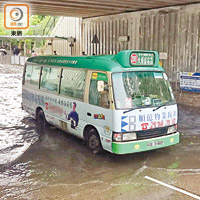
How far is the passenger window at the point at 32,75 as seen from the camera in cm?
961

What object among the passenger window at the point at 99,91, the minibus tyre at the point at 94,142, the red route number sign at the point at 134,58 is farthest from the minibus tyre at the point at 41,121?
the red route number sign at the point at 134,58

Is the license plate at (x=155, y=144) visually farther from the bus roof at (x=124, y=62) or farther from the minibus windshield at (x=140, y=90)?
the bus roof at (x=124, y=62)

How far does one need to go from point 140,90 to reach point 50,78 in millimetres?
3246

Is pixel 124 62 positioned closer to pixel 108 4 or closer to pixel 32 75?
pixel 32 75

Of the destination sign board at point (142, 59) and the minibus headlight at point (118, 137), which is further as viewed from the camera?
the destination sign board at point (142, 59)

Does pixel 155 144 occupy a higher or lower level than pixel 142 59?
lower

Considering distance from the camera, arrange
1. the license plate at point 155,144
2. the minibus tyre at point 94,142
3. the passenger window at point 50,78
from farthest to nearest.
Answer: the passenger window at point 50,78 → the minibus tyre at point 94,142 → the license plate at point 155,144

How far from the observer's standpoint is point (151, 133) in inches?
→ 260

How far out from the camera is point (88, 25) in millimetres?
19828

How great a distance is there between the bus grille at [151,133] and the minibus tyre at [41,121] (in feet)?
12.7

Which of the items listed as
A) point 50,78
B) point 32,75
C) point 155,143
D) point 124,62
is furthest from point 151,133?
point 32,75

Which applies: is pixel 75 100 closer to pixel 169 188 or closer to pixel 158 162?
pixel 158 162

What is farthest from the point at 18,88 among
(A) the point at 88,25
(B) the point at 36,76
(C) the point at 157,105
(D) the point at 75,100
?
(C) the point at 157,105

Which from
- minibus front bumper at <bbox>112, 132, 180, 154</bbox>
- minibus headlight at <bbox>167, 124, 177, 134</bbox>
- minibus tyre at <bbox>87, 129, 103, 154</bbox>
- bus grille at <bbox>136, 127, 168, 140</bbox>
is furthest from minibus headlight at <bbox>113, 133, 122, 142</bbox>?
minibus headlight at <bbox>167, 124, 177, 134</bbox>
